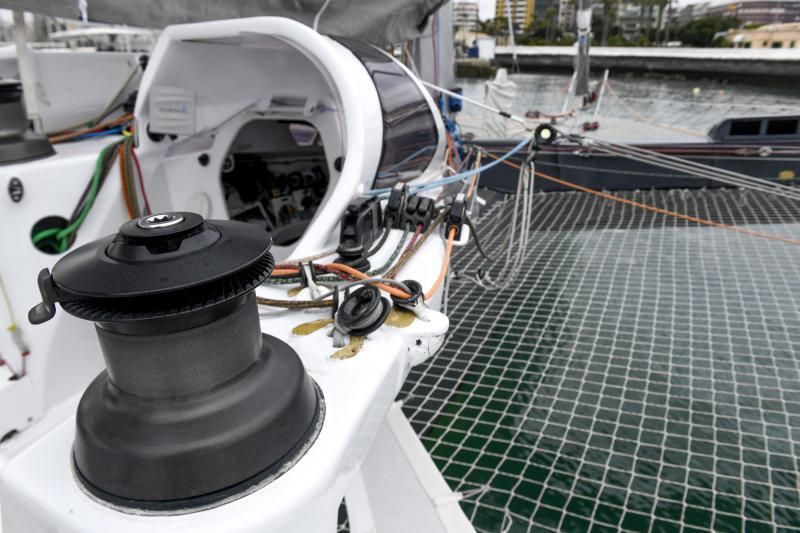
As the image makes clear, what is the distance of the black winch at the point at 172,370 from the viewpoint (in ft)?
2.75

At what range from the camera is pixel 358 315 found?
1.39 m

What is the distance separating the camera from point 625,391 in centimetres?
326

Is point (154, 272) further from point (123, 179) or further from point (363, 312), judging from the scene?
point (123, 179)

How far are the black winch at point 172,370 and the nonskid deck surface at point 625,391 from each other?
179cm

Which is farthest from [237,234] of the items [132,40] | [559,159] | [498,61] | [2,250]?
[498,61]

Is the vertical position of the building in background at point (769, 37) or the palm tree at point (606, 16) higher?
the palm tree at point (606, 16)

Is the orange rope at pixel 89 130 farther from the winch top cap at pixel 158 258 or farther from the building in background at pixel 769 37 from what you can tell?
the building in background at pixel 769 37

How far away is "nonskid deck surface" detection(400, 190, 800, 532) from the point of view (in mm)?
2496

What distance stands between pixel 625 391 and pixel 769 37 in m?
49.3

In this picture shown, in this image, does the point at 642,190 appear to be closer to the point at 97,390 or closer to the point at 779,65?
the point at 97,390

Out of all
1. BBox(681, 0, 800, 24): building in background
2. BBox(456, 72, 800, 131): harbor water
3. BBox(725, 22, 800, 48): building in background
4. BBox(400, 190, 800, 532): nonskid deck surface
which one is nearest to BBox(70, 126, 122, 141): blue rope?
BBox(400, 190, 800, 532): nonskid deck surface

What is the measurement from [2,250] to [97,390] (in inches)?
60.9

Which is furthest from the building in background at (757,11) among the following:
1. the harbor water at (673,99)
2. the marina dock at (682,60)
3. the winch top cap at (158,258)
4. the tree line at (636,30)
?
the winch top cap at (158,258)

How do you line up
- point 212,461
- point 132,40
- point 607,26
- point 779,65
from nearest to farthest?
point 212,461, point 132,40, point 779,65, point 607,26
